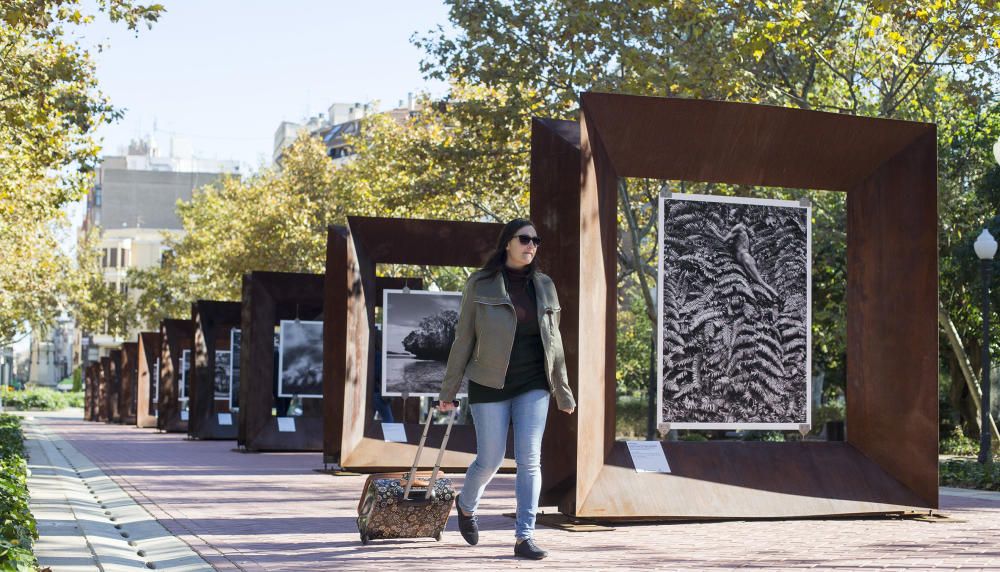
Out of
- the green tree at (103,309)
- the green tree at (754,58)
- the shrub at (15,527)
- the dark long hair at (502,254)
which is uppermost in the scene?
the green tree at (754,58)

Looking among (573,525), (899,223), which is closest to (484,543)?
(573,525)

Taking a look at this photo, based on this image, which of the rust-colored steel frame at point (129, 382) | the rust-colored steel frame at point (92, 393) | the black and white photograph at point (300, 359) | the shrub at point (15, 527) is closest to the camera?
the shrub at point (15, 527)

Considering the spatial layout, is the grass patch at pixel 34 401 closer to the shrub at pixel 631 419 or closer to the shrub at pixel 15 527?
the shrub at pixel 631 419

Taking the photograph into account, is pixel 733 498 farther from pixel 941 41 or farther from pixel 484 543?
pixel 941 41

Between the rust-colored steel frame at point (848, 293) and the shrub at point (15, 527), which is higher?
the rust-colored steel frame at point (848, 293)

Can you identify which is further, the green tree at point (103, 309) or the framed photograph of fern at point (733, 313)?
the green tree at point (103, 309)

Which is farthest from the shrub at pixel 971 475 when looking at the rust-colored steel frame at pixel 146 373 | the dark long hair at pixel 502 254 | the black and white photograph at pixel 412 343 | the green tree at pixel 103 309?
the green tree at pixel 103 309

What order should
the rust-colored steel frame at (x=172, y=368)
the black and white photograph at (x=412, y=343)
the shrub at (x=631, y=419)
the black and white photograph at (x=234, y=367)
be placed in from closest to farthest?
the black and white photograph at (x=412, y=343), the black and white photograph at (x=234, y=367), the rust-colored steel frame at (x=172, y=368), the shrub at (x=631, y=419)

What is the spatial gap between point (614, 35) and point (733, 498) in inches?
534

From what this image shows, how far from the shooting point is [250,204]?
47000 mm

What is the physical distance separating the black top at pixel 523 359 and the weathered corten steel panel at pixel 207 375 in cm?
2078

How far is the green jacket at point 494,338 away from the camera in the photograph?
7.52m

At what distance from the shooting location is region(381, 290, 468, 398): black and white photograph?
16.1m

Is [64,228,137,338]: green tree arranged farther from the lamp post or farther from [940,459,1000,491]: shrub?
[940,459,1000,491]: shrub
